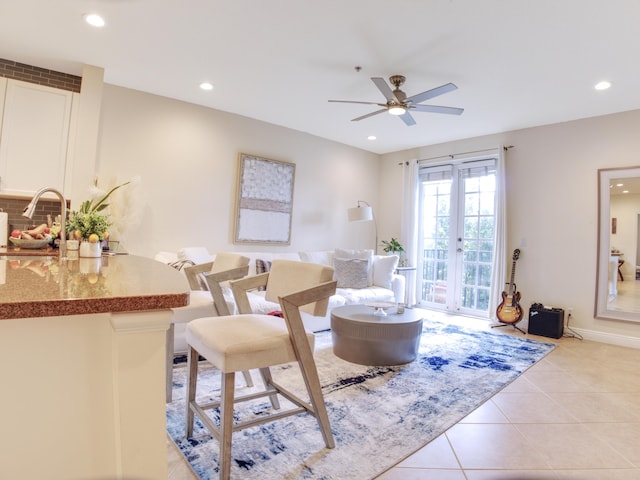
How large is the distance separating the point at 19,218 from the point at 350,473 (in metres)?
3.74

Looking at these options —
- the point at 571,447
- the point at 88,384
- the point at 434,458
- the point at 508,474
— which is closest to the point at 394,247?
the point at 571,447

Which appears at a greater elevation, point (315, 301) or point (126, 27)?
point (126, 27)

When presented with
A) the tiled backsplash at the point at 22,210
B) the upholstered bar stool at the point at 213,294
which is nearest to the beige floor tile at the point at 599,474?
the upholstered bar stool at the point at 213,294

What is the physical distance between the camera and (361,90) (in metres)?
3.83

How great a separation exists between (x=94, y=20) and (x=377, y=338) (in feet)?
10.9

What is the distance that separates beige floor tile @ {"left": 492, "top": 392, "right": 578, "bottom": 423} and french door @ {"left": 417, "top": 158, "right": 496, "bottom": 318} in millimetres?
2562

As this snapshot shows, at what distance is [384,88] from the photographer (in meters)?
3.13

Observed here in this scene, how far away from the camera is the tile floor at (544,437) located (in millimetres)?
1769

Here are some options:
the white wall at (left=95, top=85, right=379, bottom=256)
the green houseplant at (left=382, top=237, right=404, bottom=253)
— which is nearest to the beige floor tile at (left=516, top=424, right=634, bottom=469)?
the white wall at (left=95, top=85, right=379, bottom=256)

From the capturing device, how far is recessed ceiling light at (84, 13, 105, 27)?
8.64ft

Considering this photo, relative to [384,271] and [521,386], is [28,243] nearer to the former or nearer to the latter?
[384,271]

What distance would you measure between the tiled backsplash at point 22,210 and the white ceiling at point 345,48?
133 cm

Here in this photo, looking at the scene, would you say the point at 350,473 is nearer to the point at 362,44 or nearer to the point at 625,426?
the point at 625,426

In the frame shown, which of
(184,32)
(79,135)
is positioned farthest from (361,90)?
(79,135)
